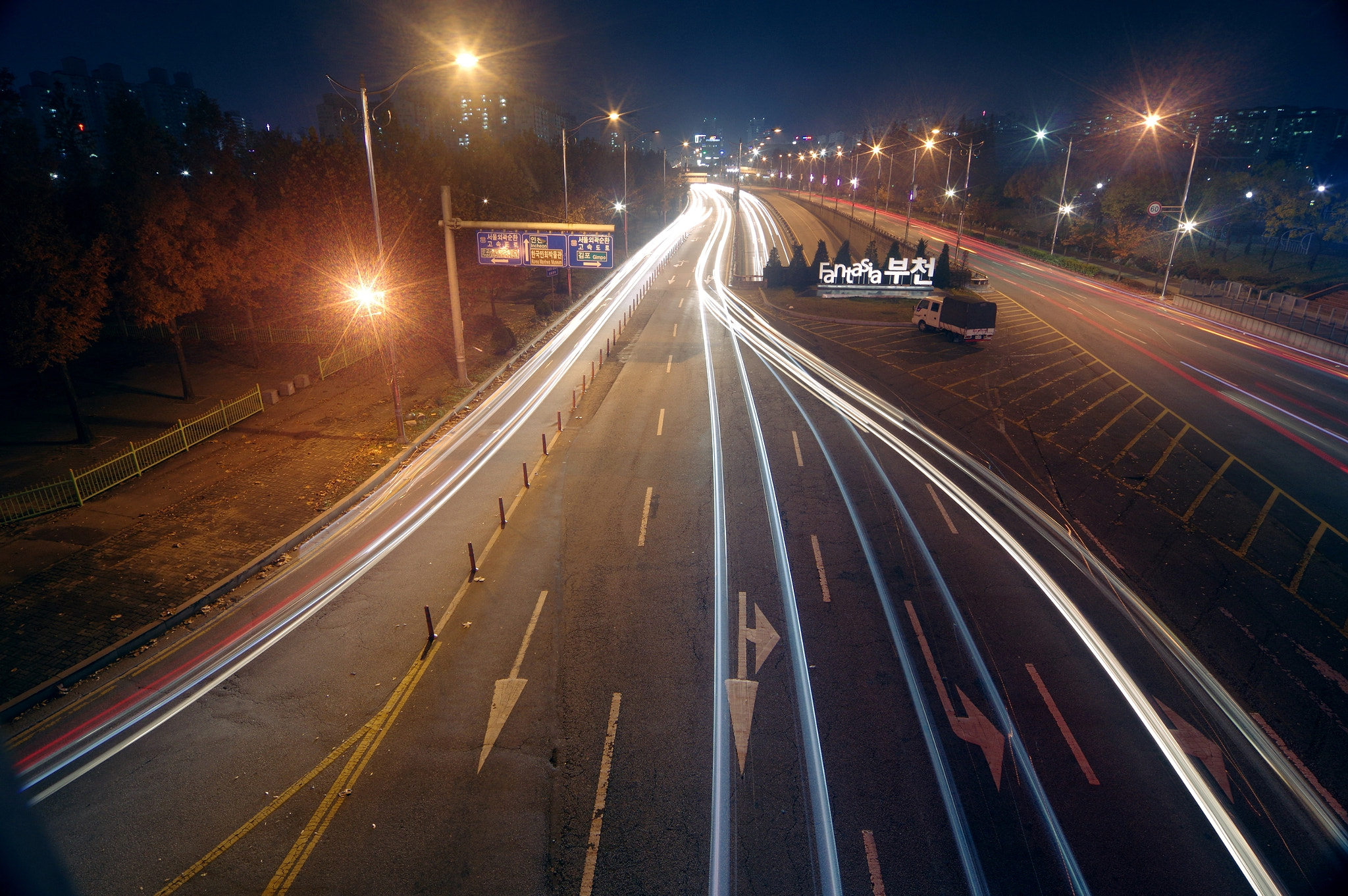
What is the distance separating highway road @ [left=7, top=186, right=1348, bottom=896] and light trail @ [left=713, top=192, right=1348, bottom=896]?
6 cm

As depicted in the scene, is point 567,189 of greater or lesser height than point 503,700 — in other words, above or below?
above

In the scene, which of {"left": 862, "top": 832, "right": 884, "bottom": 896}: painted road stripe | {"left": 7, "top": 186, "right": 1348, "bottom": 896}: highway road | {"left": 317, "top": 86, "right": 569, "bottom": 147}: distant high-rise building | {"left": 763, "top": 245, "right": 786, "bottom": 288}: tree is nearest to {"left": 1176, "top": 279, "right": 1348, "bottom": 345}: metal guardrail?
{"left": 763, "top": 245, "right": 786, "bottom": 288}: tree

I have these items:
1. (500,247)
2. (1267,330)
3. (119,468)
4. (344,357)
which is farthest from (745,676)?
(1267,330)

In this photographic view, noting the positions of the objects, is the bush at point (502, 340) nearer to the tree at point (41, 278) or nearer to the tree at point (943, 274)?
the tree at point (41, 278)

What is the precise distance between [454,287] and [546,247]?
4089mm

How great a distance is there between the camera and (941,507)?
16953 mm

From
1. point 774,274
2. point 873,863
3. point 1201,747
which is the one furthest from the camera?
point 774,274

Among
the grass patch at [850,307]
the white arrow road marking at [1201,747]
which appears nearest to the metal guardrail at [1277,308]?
the grass patch at [850,307]

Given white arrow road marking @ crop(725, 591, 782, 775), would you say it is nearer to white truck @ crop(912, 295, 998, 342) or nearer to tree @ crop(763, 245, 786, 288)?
white truck @ crop(912, 295, 998, 342)

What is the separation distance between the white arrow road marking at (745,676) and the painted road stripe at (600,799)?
5.83 feet

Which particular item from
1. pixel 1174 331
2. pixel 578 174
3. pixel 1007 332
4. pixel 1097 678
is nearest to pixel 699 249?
pixel 578 174

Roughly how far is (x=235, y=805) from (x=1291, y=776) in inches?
561

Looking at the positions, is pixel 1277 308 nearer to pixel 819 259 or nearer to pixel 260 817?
pixel 819 259

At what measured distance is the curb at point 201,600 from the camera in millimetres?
10375
